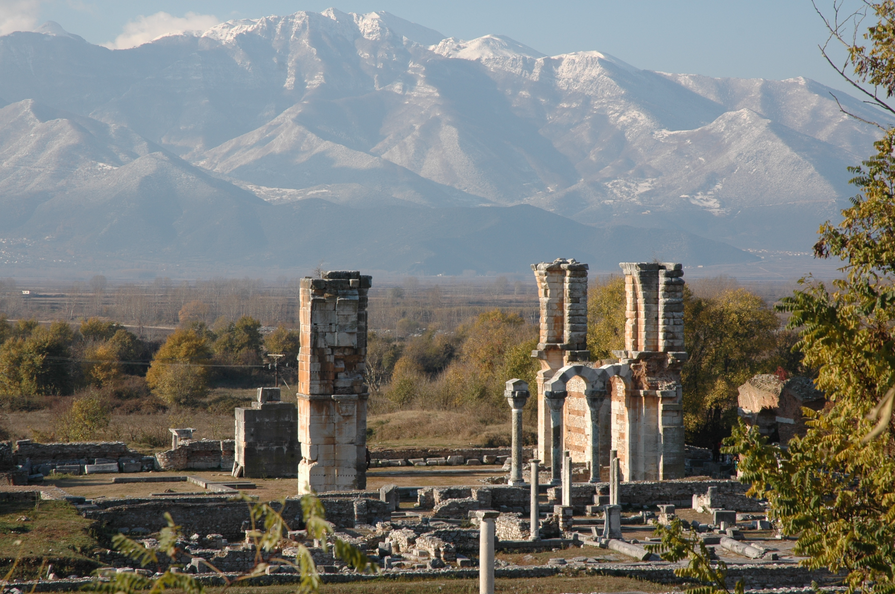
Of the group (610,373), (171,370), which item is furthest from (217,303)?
(610,373)

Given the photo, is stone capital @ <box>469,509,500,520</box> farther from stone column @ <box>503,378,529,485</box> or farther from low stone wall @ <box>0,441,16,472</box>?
low stone wall @ <box>0,441,16,472</box>

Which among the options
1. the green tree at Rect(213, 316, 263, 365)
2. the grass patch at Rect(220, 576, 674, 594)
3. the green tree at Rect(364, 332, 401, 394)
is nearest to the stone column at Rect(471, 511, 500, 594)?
the grass patch at Rect(220, 576, 674, 594)

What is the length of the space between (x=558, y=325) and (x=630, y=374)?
8.03 ft

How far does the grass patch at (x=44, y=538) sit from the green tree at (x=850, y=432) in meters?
9.69

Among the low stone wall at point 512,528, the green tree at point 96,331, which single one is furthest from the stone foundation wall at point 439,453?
the green tree at point 96,331

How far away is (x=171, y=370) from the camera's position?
55.4 m

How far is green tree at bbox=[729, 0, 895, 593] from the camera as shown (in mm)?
9289

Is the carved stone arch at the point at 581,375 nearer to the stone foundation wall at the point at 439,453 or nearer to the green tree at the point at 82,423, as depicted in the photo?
the stone foundation wall at the point at 439,453

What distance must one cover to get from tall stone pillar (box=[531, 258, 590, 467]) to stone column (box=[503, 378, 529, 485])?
2283 mm

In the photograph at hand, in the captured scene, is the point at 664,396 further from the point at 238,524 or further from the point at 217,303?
the point at 217,303

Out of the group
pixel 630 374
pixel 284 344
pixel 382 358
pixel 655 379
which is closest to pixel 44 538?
pixel 630 374

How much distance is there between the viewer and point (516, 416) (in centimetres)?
2416

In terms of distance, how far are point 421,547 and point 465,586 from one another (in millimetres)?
2787

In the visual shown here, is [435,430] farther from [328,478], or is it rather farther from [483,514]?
[483,514]
